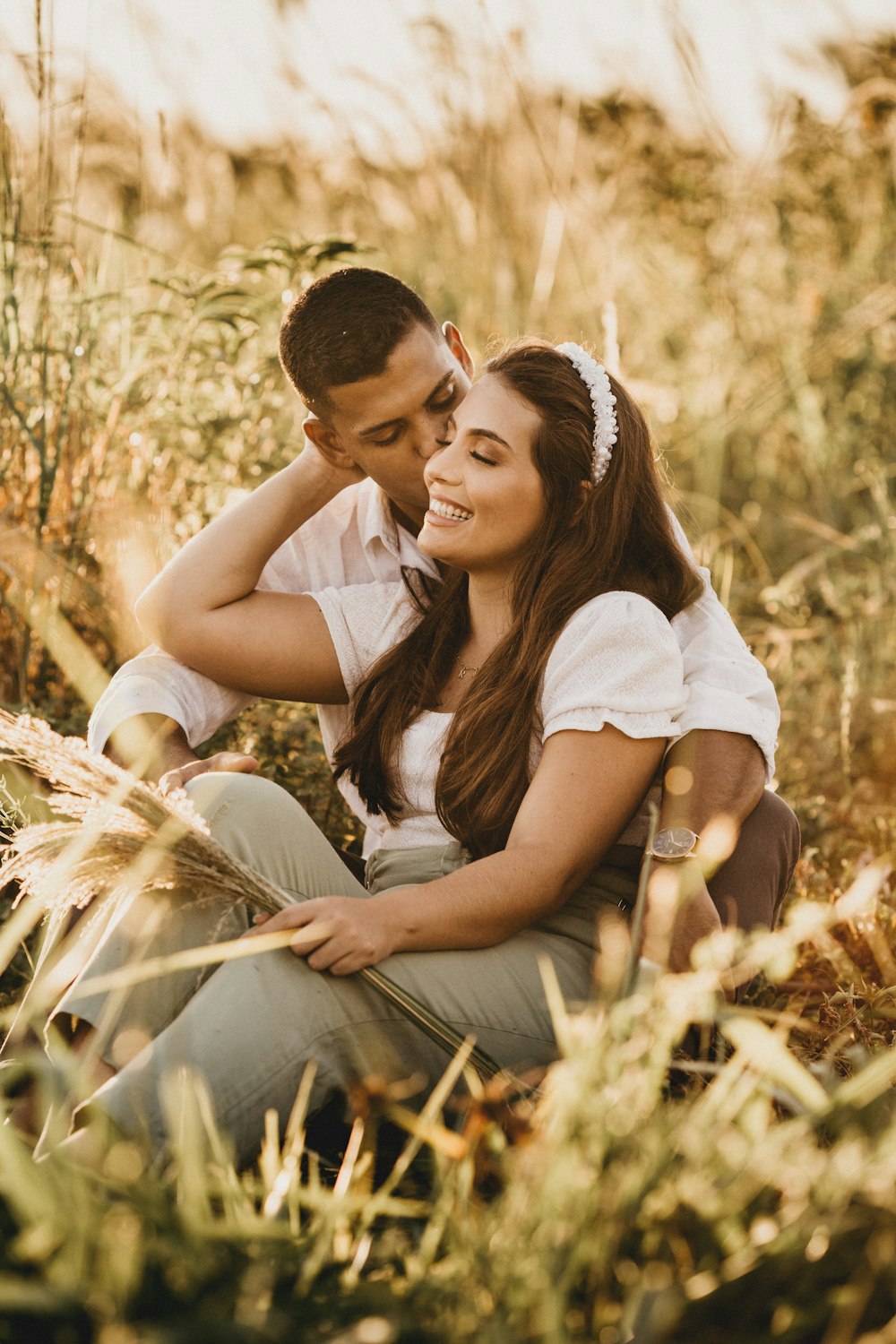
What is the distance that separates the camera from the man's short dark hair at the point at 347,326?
2.93 m

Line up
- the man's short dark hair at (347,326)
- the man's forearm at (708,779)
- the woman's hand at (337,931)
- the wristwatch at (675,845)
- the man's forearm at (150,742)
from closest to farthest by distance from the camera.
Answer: the woman's hand at (337,931), the wristwatch at (675,845), the man's forearm at (708,779), the man's forearm at (150,742), the man's short dark hair at (347,326)

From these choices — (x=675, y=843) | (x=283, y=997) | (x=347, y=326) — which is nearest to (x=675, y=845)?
(x=675, y=843)

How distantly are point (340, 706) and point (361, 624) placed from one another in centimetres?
22

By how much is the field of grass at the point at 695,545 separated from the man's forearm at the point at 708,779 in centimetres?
25

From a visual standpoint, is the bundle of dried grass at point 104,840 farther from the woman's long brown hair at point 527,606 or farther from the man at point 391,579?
the woman's long brown hair at point 527,606

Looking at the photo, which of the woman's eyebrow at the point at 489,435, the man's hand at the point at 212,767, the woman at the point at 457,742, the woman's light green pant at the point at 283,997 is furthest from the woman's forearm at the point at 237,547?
the woman's light green pant at the point at 283,997

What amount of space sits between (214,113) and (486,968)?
168 inches

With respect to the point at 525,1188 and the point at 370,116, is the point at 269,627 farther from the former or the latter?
the point at 370,116

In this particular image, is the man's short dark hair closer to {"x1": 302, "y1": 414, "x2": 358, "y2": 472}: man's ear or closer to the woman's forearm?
{"x1": 302, "y1": 414, "x2": 358, "y2": 472}: man's ear

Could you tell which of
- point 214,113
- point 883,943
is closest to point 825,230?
point 214,113

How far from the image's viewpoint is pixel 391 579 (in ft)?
10.4

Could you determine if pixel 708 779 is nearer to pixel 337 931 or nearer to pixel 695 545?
pixel 337 931

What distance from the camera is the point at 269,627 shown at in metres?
2.90

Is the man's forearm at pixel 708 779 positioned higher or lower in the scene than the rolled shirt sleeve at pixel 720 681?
lower
